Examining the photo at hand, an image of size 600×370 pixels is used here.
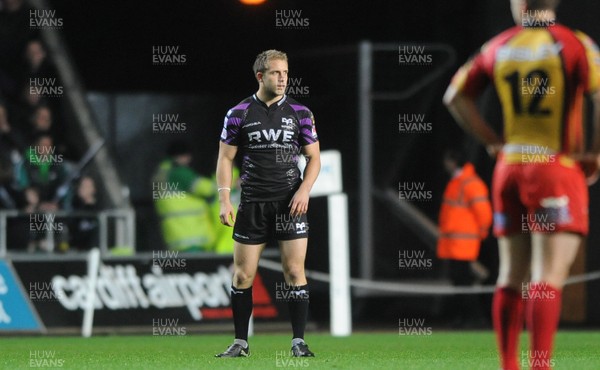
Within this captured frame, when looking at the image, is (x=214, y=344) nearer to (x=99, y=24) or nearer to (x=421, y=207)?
(x=421, y=207)

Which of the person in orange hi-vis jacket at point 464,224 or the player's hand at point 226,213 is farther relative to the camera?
the person in orange hi-vis jacket at point 464,224

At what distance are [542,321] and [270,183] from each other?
3549 millimetres

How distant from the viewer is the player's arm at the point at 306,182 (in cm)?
959

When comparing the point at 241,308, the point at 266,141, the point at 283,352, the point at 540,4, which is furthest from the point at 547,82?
the point at 283,352

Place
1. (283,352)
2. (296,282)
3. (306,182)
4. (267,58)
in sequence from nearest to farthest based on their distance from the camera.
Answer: (267,58) → (306,182) → (296,282) → (283,352)

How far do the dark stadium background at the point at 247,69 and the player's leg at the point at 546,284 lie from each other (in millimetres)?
12019

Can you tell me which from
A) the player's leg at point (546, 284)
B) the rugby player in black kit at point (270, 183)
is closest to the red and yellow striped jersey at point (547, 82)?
the player's leg at point (546, 284)

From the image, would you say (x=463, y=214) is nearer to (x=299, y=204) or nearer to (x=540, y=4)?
(x=299, y=204)

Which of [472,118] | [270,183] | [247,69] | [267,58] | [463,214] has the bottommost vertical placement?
[463,214]

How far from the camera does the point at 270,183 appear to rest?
974 centimetres

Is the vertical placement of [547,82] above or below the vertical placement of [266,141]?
above

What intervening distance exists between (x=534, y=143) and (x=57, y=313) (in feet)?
30.0

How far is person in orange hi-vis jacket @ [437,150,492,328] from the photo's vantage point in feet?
52.5

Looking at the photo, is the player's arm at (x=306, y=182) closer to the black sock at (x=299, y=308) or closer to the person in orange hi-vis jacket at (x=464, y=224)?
the black sock at (x=299, y=308)
